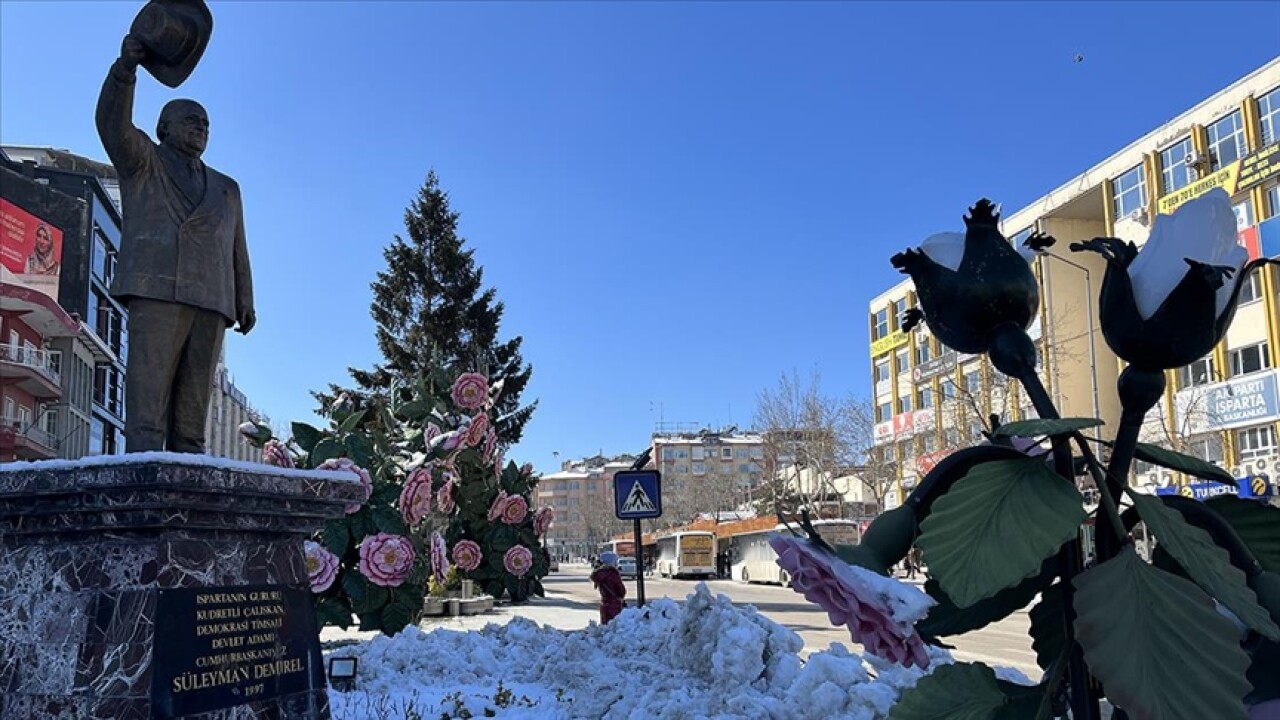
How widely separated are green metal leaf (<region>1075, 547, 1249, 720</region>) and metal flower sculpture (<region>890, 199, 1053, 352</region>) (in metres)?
0.45

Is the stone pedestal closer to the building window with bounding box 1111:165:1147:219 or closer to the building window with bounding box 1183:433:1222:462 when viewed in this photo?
the building window with bounding box 1183:433:1222:462

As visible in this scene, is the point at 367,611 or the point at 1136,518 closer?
the point at 1136,518

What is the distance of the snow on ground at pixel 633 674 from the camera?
5668 mm

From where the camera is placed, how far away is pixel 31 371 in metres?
37.6

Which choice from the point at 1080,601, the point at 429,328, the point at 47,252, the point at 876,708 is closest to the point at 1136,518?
the point at 1080,601

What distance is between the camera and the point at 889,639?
1.22 meters

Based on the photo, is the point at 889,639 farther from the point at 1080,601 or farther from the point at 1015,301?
the point at 1015,301

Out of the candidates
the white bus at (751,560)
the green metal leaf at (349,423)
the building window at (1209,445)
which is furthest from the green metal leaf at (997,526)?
the white bus at (751,560)

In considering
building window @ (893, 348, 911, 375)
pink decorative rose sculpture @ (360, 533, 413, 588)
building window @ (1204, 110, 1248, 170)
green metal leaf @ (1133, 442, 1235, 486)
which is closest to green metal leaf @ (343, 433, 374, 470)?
pink decorative rose sculpture @ (360, 533, 413, 588)

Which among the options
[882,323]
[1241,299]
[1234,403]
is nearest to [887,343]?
[882,323]

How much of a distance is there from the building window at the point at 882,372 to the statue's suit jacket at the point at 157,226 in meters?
53.8

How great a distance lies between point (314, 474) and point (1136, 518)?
13.0 feet

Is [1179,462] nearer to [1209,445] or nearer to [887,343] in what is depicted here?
[1209,445]

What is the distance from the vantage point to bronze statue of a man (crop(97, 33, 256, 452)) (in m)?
4.64
